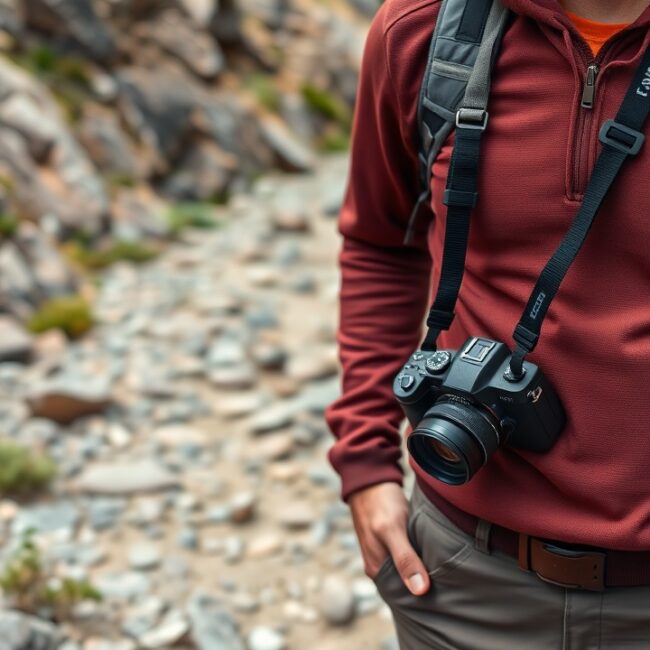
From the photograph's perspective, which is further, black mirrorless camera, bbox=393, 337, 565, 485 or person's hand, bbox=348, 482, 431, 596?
person's hand, bbox=348, 482, 431, 596

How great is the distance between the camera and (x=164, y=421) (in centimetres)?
634

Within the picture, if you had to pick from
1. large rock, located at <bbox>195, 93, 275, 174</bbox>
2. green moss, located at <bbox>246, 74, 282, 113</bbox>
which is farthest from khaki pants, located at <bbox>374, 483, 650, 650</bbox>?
green moss, located at <bbox>246, 74, 282, 113</bbox>

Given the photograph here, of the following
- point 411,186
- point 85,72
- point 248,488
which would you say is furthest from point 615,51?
point 85,72

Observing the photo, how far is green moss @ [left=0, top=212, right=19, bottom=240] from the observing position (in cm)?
832

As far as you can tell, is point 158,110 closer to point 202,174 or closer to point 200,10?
point 202,174

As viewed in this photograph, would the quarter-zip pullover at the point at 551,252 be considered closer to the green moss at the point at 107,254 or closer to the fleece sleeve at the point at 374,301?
the fleece sleeve at the point at 374,301

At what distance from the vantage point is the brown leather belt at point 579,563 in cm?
159

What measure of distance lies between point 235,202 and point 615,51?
11.7m

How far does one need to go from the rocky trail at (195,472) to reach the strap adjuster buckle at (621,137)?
111 inches

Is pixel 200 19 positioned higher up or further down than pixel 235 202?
higher up

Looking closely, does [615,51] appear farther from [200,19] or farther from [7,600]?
[200,19]

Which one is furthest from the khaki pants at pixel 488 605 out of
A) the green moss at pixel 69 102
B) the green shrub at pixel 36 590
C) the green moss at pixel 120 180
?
the green moss at pixel 69 102

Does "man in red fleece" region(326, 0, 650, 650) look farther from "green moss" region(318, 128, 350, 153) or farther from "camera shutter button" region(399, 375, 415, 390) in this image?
"green moss" region(318, 128, 350, 153)

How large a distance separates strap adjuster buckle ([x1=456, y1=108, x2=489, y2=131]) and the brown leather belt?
703mm
